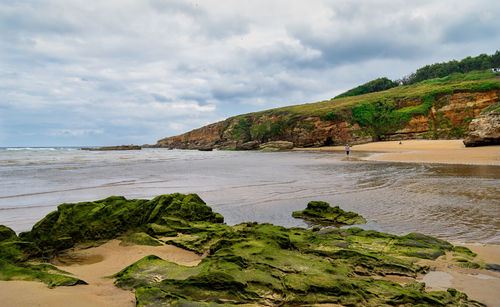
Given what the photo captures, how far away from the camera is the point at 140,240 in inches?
217

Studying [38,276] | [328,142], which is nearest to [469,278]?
[38,276]

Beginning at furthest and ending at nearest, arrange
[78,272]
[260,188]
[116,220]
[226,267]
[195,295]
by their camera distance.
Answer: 1. [260,188]
2. [116,220]
3. [78,272]
4. [226,267]
5. [195,295]

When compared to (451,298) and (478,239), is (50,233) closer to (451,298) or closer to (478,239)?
(451,298)

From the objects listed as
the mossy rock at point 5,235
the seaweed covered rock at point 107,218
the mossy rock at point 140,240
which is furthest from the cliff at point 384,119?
the mossy rock at point 5,235

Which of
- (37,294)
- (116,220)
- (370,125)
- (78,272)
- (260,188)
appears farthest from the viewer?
(370,125)

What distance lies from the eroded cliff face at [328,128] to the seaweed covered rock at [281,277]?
5374cm

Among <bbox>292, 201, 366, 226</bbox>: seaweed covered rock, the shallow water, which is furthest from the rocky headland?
the shallow water

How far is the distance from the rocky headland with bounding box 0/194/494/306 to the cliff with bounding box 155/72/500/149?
1995 inches

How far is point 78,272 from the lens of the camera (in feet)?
13.7

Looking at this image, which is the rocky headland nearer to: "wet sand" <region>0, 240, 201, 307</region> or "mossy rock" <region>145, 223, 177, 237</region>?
"mossy rock" <region>145, 223, 177, 237</region>

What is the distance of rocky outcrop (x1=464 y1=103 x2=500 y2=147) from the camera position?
85.9 feet

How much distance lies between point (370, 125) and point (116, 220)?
6156 cm

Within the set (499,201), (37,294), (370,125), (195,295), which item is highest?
(370,125)

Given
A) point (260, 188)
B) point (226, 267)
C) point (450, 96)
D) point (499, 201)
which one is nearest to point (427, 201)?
point (499, 201)
